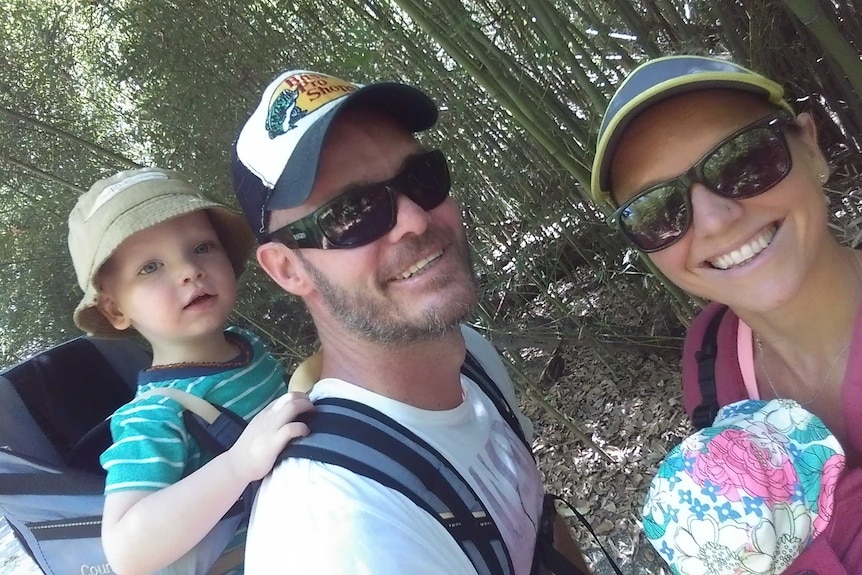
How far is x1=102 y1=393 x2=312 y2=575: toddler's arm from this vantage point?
48.8 inches

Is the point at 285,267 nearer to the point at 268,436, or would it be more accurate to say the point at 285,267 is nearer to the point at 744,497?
the point at 268,436

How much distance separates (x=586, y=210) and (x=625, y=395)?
3.91ft

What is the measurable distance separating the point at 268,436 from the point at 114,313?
0.94 metres

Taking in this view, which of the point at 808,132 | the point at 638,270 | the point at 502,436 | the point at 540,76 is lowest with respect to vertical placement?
the point at 638,270

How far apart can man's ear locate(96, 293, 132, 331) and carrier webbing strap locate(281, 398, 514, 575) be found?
0.93 metres

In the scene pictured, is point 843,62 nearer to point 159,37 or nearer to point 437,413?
point 437,413

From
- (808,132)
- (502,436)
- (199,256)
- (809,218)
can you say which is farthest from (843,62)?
(199,256)

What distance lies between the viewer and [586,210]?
118 inches

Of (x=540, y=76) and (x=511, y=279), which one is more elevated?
(x=540, y=76)

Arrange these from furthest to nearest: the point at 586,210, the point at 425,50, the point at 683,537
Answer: the point at 586,210, the point at 425,50, the point at 683,537

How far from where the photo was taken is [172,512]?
1.29 m

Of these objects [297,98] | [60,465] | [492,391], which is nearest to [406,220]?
[297,98]

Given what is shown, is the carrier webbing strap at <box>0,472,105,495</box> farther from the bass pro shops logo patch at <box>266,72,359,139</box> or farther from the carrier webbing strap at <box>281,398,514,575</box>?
the bass pro shops logo patch at <box>266,72,359,139</box>

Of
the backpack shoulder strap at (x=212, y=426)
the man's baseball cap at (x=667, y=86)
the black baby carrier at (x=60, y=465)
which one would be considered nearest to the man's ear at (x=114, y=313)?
the black baby carrier at (x=60, y=465)
